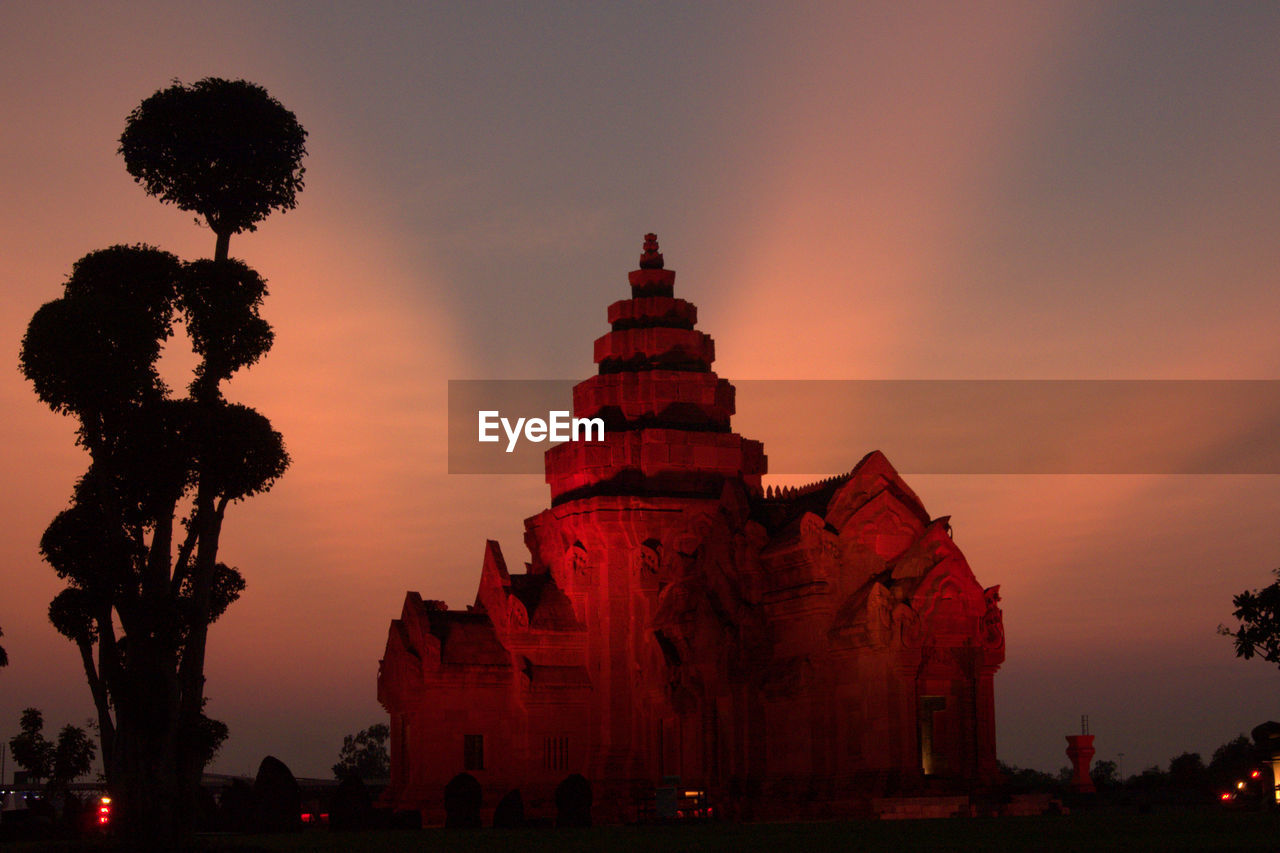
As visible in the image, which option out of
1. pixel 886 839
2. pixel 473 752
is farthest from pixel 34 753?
pixel 886 839

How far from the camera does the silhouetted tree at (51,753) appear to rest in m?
70.9

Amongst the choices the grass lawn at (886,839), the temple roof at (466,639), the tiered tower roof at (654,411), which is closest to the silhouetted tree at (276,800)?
the temple roof at (466,639)

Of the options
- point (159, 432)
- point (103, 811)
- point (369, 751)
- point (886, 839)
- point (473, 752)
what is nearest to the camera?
point (886, 839)

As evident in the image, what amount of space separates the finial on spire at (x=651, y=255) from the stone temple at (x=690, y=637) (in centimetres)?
9

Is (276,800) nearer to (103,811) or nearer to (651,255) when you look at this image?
(103,811)

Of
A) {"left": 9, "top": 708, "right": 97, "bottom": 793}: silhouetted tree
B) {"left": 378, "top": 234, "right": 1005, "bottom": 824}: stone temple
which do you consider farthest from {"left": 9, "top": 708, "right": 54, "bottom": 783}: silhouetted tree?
{"left": 378, "top": 234, "right": 1005, "bottom": 824}: stone temple

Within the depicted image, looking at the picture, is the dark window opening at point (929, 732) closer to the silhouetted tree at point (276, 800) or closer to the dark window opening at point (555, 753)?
the dark window opening at point (555, 753)

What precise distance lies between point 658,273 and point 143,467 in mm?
30113

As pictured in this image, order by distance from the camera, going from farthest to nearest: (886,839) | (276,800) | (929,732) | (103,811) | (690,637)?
1. (690,637)
2. (276,800)
3. (929,732)
4. (103,811)
5. (886,839)

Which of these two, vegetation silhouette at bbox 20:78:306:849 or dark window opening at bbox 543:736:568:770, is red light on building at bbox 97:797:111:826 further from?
dark window opening at bbox 543:736:568:770

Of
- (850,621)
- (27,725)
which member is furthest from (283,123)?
(27,725)

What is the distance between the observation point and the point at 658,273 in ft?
200

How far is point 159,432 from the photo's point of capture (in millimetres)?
34156

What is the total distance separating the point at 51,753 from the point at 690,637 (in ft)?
127
